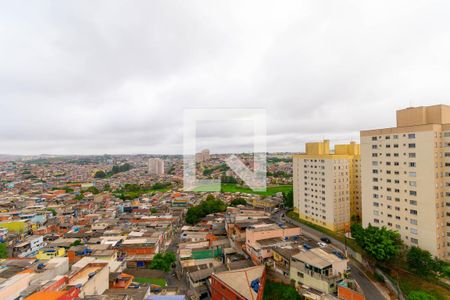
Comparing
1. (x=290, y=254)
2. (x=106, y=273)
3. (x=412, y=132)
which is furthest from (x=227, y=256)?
(x=412, y=132)

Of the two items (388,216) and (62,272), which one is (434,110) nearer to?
(388,216)

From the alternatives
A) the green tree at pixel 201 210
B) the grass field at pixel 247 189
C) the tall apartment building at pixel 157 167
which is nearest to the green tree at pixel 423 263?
the green tree at pixel 201 210

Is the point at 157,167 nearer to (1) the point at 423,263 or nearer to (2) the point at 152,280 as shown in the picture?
(2) the point at 152,280

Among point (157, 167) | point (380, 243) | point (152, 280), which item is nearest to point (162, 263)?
point (152, 280)

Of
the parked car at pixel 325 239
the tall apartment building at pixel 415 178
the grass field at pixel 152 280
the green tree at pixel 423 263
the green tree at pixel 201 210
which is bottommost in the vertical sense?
the grass field at pixel 152 280

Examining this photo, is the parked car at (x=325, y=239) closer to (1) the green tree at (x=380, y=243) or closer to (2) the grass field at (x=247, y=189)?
(1) the green tree at (x=380, y=243)
